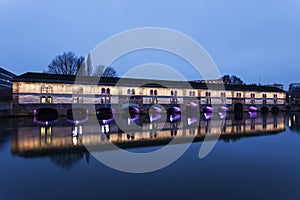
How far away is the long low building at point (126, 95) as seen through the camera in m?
31.7

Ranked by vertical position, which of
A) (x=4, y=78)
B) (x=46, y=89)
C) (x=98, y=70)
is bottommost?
(x=46, y=89)

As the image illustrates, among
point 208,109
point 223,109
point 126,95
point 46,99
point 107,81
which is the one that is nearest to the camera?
point 46,99

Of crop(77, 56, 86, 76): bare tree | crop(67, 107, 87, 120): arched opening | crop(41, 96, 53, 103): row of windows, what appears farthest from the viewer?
crop(77, 56, 86, 76): bare tree

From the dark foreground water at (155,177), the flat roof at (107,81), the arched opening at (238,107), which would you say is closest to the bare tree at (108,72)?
the flat roof at (107,81)

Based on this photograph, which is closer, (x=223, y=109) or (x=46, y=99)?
(x=46, y=99)

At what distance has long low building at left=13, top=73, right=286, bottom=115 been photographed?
31.7 meters

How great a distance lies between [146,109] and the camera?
1598 inches

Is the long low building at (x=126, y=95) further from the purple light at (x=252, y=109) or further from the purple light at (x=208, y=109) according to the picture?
the purple light at (x=208, y=109)

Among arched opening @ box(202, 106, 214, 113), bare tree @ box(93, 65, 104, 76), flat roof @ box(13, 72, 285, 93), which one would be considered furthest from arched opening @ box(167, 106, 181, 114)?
bare tree @ box(93, 65, 104, 76)

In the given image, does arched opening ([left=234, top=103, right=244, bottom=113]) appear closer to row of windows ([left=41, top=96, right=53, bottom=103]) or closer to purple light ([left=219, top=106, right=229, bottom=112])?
purple light ([left=219, top=106, right=229, bottom=112])

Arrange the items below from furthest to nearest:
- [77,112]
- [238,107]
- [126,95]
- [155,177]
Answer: [238,107] → [126,95] → [77,112] → [155,177]

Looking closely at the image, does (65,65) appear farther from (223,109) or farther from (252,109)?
(252,109)

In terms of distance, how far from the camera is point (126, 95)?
1547 inches

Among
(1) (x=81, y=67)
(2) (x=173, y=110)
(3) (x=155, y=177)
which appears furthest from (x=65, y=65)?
(3) (x=155, y=177)
